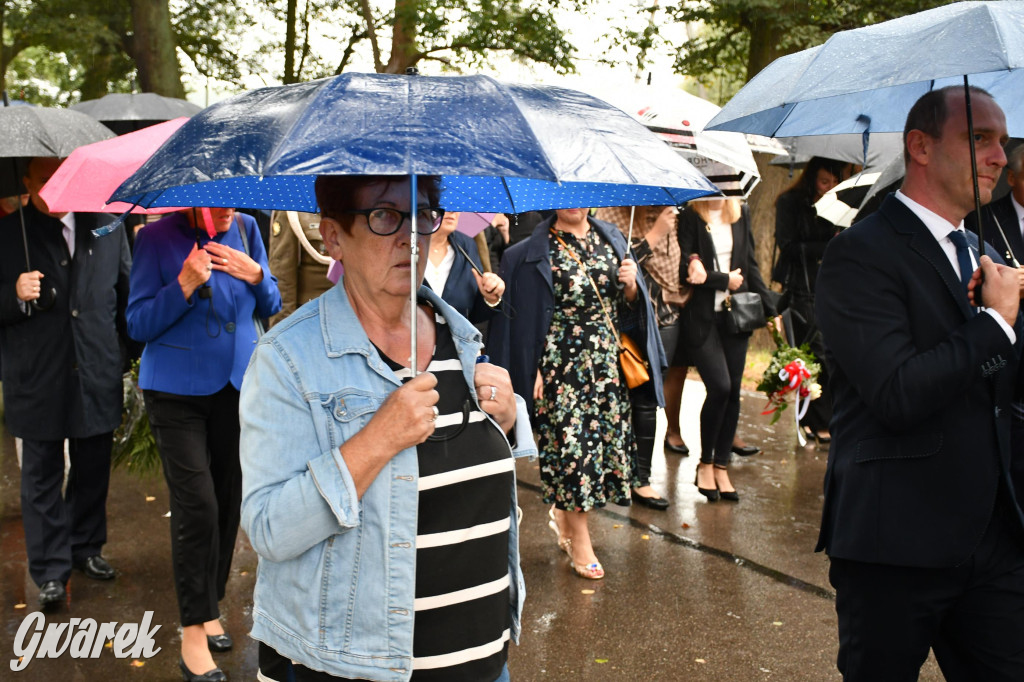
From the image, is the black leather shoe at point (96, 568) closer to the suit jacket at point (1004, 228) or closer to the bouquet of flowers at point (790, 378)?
the bouquet of flowers at point (790, 378)

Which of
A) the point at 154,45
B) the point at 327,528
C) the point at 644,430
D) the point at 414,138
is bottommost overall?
the point at 644,430

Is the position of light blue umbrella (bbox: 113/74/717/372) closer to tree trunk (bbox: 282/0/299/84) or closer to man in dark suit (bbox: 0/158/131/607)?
man in dark suit (bbox: 0/158/131/607)

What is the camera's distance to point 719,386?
7.35 metres

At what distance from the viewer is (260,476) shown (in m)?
2.31

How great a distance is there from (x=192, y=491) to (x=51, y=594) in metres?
1.29

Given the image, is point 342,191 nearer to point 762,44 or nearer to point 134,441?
point 134,441

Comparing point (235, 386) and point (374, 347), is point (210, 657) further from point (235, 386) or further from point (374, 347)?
point (374, 347)

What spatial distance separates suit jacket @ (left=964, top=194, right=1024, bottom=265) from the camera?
3893 millimetres

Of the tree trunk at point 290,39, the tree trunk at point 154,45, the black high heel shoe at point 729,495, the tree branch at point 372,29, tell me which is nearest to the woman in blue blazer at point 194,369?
the black high heel shoe at point 729,495

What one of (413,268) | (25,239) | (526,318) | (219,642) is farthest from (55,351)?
(413,268)

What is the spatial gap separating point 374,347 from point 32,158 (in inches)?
155

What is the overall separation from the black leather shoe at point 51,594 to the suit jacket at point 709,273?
4.23 m

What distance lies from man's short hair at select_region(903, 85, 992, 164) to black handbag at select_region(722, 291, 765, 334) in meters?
4.19

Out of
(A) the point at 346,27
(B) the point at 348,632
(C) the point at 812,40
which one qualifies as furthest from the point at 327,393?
(A) the point at 346,27
